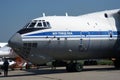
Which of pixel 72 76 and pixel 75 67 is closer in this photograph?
pixel 72 76

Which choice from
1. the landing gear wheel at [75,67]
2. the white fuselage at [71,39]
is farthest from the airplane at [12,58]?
the white fuselage at [71,39]

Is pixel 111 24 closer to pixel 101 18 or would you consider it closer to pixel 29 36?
pixel 101 18

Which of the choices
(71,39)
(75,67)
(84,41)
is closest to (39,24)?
(71,39)

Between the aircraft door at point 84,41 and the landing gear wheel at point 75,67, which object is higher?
the aircraft door at point 84,41

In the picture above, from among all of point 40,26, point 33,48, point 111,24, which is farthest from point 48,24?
point 111,24

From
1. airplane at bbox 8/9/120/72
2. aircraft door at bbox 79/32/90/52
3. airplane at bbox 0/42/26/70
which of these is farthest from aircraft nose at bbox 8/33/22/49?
airplane at bbox 0/42/26/70

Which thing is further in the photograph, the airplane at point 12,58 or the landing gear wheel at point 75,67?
the airplane at point 12,58

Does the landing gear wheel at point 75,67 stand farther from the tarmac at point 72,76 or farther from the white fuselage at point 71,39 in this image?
the tarmac at point 72,76

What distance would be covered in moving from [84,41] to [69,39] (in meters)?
1.36

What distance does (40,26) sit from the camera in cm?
2577

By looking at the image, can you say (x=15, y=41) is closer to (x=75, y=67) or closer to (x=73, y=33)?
(x=73, y=33)

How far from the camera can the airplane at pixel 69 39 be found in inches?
987

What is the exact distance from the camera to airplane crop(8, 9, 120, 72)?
2506 cm

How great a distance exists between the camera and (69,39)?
26.2 meters
